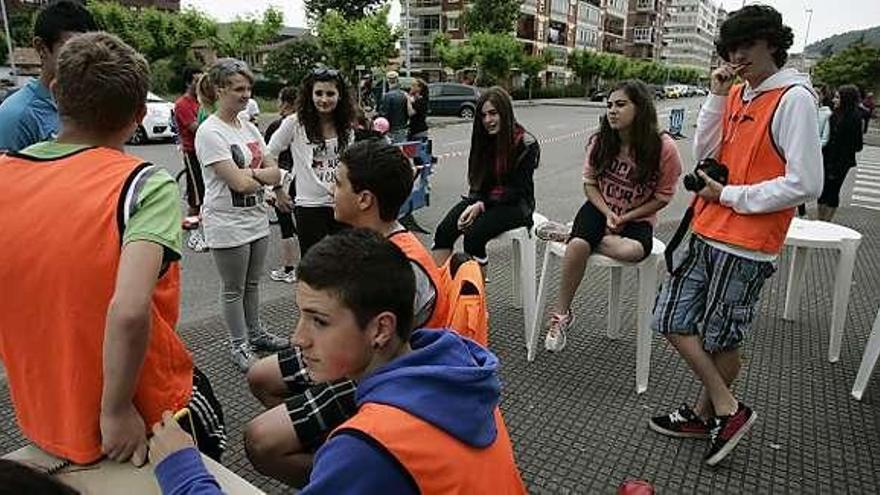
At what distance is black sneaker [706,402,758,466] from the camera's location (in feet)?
8.70

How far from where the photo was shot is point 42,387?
144 cm

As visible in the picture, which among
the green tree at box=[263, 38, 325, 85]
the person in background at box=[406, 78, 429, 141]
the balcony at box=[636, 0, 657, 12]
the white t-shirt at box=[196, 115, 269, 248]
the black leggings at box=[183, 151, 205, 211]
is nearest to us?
the white t-shirt at box=[196, 115, 269, 248]

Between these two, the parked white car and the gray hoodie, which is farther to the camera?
the parked white car

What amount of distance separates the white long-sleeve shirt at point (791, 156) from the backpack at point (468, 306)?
1.15m

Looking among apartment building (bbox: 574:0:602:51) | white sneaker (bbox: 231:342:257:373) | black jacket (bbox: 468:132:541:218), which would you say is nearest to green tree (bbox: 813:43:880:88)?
black jacket (bbox: 468:132:541:218)

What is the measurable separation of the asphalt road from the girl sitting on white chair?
A: 7.68ft

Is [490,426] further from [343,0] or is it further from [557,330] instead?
[343,0]

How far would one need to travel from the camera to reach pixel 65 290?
1311 millimetres

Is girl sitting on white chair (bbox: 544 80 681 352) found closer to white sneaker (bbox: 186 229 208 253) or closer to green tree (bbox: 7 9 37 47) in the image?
white sneaker (bbox: 186 229 208 253)

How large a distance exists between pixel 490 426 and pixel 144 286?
0.78 metres

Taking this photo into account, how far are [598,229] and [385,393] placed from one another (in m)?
2.57

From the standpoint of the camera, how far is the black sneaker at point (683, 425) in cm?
290

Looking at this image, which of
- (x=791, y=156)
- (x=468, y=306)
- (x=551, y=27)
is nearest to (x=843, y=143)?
(x=791, y=156)

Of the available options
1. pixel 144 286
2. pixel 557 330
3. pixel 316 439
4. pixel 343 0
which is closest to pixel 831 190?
pixel 557 330
